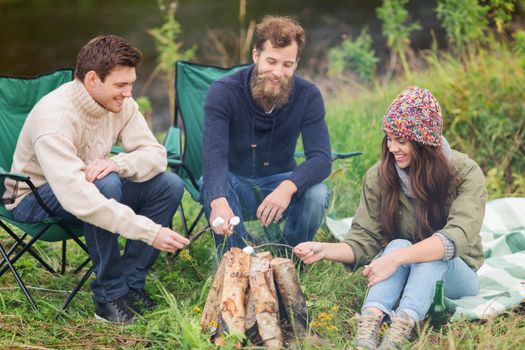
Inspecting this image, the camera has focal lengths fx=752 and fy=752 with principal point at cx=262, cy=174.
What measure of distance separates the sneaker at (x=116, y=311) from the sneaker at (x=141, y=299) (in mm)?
70

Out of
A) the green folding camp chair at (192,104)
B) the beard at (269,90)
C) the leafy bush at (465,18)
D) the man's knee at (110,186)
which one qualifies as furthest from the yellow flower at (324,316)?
the leafy bush at (465,18)

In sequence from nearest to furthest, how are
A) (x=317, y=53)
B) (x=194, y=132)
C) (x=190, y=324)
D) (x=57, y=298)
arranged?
(x=190, y=324) < (x=57, y=298) < (x=194, y=132) < (x=317, y=53)

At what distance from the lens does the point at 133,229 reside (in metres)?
2.69

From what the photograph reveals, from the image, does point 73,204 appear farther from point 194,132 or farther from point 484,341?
point 484,341

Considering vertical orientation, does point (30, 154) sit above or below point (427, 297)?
above

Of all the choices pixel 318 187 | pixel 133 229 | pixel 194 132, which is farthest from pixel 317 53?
pixel 133 229

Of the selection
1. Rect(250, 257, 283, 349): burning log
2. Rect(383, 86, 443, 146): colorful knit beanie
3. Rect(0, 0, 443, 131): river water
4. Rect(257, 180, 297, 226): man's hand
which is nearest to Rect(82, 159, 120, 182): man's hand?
Rect(257, 180, 297, 226): man's hand

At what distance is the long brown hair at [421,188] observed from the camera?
106 inches

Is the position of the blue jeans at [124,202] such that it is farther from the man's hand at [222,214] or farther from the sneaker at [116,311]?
the man's hand at [222,214]

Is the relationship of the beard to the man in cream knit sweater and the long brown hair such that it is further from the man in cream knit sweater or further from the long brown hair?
the long brown hair

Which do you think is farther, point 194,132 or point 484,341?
point 194,132

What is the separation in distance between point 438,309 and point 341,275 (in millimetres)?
619

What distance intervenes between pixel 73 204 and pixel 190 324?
644mm

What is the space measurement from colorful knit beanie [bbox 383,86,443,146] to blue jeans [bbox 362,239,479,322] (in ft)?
1.30
